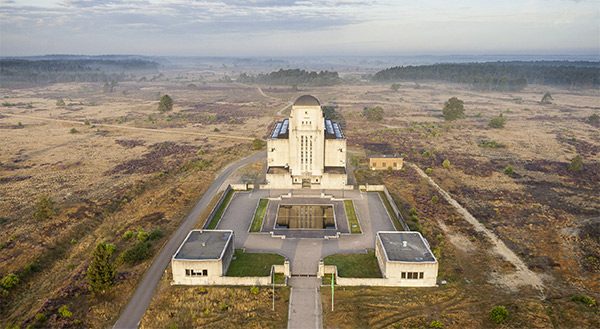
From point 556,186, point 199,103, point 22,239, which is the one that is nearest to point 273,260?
point 22,239

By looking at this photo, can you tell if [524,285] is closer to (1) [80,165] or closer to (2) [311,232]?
(2) [311,232]

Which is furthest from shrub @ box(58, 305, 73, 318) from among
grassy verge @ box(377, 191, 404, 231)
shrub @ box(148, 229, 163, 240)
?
grassy verge @ box(377, 191, 404, 231)

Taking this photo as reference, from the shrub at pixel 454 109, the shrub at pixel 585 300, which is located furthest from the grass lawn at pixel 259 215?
the shrub at pixel 454 109

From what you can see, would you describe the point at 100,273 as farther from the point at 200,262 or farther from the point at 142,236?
the point at 142,236

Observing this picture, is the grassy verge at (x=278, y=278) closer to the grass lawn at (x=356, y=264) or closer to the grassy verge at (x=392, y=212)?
the grass lawn at (x=356, y=264)

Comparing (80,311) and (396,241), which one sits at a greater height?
(396,241)

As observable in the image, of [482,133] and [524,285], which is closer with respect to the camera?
[524,285]

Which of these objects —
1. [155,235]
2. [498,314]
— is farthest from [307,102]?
[498,314]
